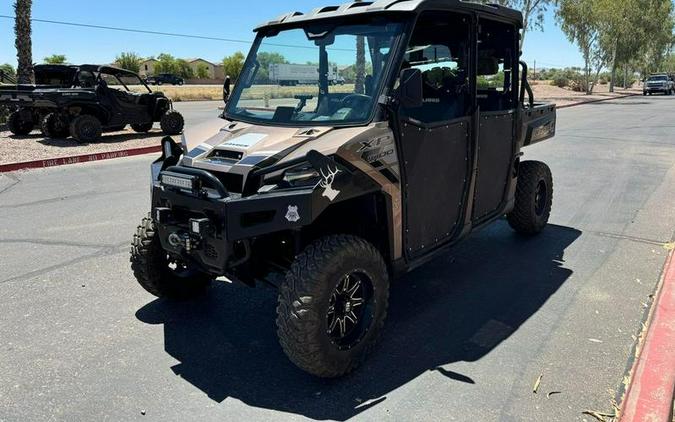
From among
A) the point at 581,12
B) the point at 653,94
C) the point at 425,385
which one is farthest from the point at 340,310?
the point at 653,94

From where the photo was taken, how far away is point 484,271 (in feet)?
16.5

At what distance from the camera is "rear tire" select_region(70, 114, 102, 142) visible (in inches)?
525

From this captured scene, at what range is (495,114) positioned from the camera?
470 cm

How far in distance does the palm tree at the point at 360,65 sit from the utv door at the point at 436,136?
0.32 metres

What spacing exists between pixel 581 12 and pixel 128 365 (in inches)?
1842

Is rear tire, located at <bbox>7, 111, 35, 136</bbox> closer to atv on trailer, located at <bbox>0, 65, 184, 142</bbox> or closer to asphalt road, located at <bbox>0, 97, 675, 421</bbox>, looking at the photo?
atv on trailer, located at <bbox>0, 65, 184, 142</bbox>

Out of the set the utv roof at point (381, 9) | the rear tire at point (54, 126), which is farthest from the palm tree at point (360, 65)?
the rear tire at point (54, 126)

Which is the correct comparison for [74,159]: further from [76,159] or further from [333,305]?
[333,305]

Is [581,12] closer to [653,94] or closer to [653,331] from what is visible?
[653,94]

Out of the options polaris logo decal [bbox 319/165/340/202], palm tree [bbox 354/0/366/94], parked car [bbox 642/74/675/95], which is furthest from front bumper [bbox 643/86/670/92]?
polaris logo decal [bbox 319/165/340/202]

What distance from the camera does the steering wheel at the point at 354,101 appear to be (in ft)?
11.6

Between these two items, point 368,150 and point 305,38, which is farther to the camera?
point 305,38

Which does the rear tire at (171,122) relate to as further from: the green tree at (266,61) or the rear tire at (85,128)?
the green tree at (266,61)

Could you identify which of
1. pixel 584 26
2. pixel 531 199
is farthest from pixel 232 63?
pixel 531 199
